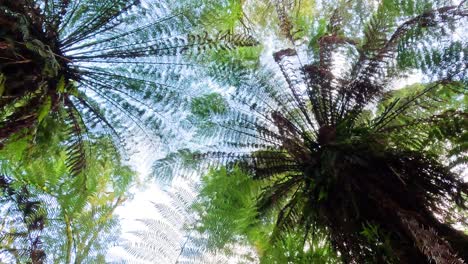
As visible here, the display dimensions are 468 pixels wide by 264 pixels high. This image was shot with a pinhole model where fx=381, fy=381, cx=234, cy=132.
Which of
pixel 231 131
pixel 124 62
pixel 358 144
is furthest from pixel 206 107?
pixel 358 144

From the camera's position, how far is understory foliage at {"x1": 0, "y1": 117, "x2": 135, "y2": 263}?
2.15 metres

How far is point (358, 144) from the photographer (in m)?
1.87

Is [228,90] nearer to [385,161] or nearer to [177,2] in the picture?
[177,2]

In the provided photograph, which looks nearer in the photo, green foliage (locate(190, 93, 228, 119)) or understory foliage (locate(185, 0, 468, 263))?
understory foliage (locate(185, 0, 468, 263))

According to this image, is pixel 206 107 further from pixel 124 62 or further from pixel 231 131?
pixel 124 62

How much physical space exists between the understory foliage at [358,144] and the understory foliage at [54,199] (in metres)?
0.66

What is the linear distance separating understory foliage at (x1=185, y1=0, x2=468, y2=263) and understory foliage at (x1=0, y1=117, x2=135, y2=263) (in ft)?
2.17

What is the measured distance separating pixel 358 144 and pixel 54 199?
2.18m

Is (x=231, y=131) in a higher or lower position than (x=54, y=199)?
higher

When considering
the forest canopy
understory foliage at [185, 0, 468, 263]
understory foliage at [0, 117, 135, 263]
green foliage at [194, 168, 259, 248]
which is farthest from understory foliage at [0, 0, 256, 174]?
green foliage at [194, 168, 259, 248]

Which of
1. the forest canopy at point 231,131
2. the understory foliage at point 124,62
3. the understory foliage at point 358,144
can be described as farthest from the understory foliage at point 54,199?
Result: the understory foliage at point 358,144

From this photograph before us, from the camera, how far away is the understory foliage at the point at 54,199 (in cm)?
215

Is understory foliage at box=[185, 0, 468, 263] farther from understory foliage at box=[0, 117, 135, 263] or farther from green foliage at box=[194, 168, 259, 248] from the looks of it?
understory foliage at box=[0, 117, 135, 263]

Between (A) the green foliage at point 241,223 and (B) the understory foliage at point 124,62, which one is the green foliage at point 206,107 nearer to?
(B) the understory foliage at point 124,62
